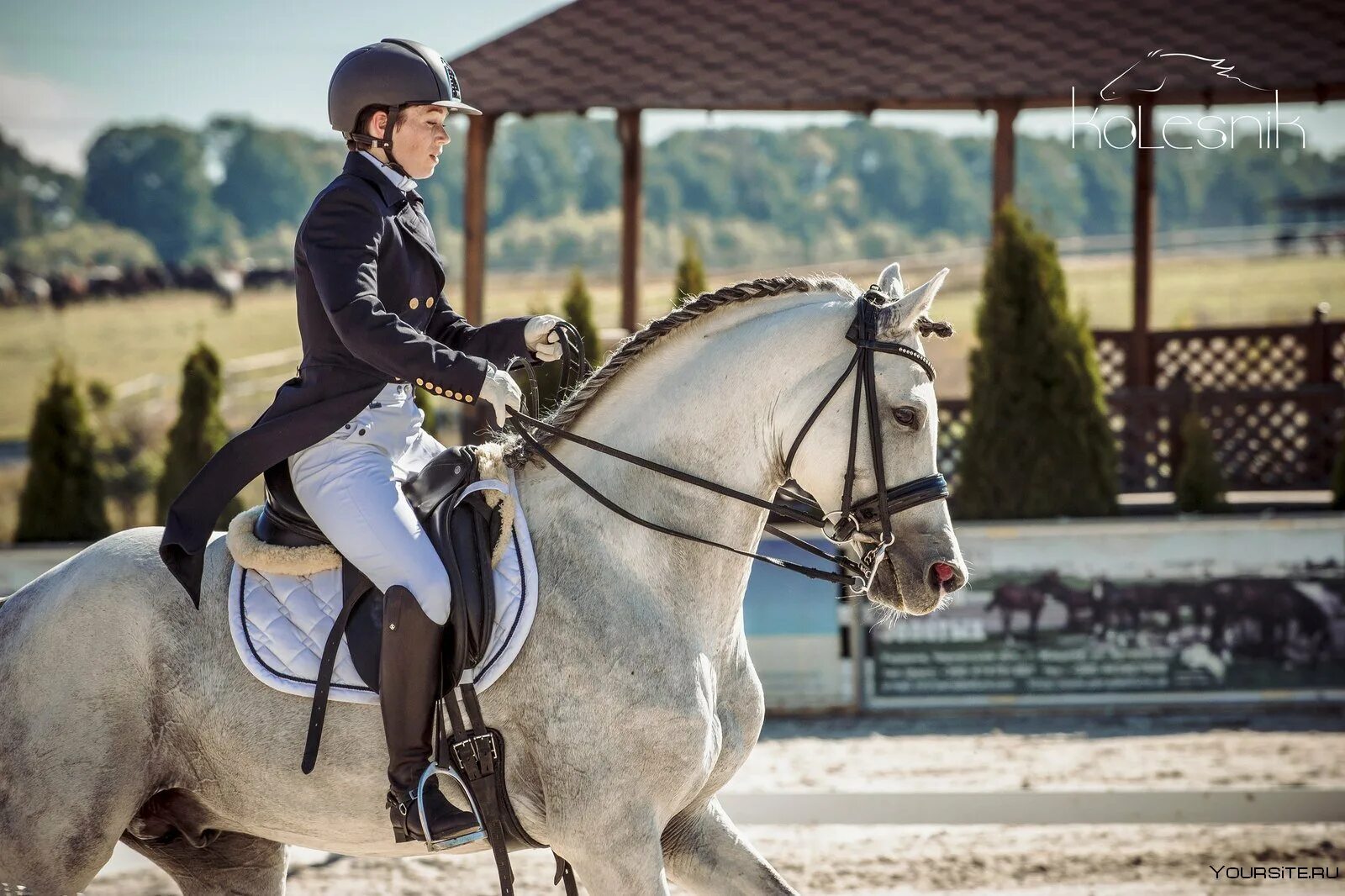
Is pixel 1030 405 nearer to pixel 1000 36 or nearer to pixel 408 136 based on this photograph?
pixel 1000 36

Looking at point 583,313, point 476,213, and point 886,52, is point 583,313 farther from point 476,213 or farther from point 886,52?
point 886,52

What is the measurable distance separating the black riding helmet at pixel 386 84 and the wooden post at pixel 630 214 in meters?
8.68

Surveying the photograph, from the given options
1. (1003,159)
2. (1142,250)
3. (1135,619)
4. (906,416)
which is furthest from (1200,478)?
(906,416)

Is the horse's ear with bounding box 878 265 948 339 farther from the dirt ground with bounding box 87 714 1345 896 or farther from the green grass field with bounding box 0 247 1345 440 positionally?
the green grass field with bounding box 0 247 1345 440

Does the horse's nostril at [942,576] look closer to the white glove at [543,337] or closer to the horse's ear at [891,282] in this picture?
the horse's ear at [891,282]

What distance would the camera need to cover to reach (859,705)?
8.78m

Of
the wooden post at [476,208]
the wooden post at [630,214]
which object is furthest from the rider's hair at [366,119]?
the wooden post at [630,214]

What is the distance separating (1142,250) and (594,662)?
34.7 ft

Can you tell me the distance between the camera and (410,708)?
3.22 meters

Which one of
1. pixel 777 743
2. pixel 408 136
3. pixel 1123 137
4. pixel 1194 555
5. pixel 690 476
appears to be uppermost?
pixel 1123 137

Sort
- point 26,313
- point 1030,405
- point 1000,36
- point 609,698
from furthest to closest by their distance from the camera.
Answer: point 26,313, point 1000,36, point 1030,405, point 609,698

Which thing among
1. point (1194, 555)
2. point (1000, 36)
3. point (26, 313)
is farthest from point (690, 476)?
point (26, 313)

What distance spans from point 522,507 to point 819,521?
78 centimetres

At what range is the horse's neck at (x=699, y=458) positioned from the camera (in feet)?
11.1
